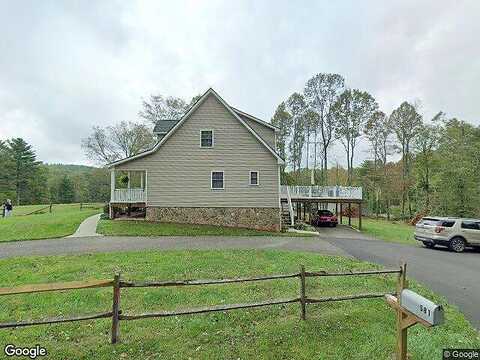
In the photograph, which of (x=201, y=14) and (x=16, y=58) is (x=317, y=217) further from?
(x=16, y=58)

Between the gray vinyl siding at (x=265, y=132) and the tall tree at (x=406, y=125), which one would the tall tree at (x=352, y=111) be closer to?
the tall tree at (x=406, y=125)

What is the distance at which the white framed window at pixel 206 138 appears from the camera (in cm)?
2006

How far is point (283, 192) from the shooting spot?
2377 centimetres

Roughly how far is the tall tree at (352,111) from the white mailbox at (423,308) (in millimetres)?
34744

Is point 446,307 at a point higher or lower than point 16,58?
lower

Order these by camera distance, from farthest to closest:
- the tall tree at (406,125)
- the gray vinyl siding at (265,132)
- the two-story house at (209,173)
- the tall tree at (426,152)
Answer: the tall tree at (406,125) → the tall tree at (426,152) → the gray vinyl siding at (265,132) → the two-story house at (209,173)

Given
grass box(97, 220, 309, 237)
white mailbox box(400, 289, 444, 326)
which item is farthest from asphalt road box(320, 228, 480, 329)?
grass box(97, 220, 309, 237)

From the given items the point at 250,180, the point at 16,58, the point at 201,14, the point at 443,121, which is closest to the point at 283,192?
the point at 250,180

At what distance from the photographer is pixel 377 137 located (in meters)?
37.3

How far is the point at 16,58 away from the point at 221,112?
12316 mm

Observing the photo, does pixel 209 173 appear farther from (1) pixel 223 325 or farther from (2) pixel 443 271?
(1) pixel 223 325

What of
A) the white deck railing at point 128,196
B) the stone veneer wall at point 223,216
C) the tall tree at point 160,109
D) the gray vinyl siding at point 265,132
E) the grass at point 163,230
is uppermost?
the tall tree at point 160,109

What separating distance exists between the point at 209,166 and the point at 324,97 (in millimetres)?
21814

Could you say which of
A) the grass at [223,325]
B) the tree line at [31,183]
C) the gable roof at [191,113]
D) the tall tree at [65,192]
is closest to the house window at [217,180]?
the gable roof at [191,113]
